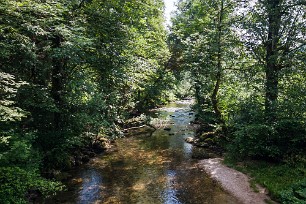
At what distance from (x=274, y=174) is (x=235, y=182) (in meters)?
1.84

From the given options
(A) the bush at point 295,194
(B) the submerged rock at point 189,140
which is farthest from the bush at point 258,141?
(B) the submerged rock at point 189,140

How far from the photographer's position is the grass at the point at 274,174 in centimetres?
1005

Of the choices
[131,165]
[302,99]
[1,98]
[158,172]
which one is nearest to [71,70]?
[1,98]

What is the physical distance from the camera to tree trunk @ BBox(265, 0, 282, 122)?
493 inches

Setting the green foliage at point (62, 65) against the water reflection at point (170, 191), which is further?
the water reflection at point (170, 191)


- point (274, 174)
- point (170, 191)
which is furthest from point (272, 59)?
point (170, 191)

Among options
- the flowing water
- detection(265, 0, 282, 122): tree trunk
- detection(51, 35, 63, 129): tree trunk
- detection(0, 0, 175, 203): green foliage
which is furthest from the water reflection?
detection(51, 35, 63, 129): tree trunk

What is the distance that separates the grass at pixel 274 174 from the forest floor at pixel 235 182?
302 mm

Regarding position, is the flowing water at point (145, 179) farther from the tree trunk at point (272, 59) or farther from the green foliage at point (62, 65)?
the tree trunk at point (272, 59)

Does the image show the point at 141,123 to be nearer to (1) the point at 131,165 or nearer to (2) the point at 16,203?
(1) the point at 131,165

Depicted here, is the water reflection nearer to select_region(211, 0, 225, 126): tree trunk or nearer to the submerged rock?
the submerged rock

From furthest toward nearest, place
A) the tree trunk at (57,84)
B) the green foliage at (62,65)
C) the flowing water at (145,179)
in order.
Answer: the tree trunk at (57,84)
the flowing water at (145,179)
the green foliage at (62,65)

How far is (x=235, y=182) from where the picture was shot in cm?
1150

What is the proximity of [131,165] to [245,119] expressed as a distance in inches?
272
